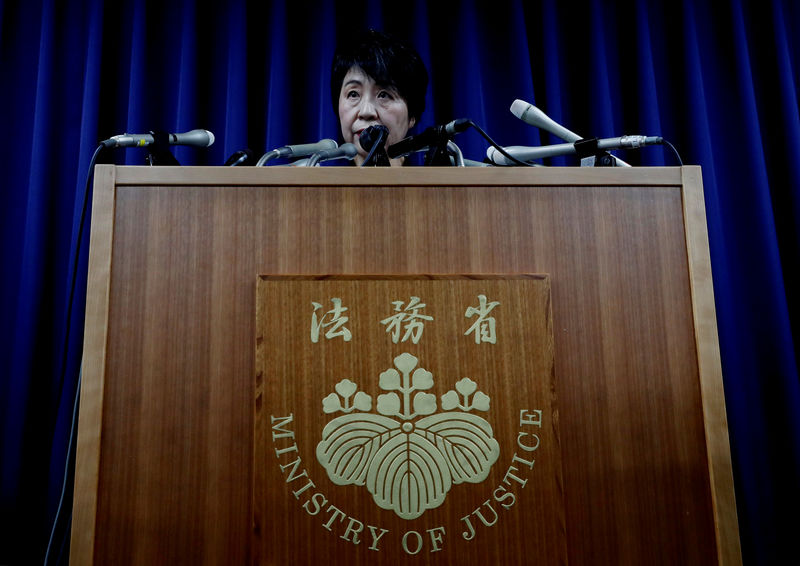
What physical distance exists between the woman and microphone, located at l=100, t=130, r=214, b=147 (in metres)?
0.41

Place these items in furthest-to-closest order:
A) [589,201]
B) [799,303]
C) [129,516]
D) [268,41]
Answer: [268,41] → [799,303] → [589,201] → [129,516]

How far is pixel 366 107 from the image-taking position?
4.56 ft

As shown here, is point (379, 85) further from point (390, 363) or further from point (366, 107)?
point (390, 363)

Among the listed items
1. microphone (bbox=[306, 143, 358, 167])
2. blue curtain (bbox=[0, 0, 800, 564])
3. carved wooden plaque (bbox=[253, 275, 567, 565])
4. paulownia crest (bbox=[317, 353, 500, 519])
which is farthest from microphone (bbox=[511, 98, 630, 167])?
blue curtain (bbox=[0, 0, 800, 564])

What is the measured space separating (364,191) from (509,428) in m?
0.36

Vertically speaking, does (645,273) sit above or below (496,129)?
below

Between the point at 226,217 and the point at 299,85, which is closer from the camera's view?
the point at 226,217

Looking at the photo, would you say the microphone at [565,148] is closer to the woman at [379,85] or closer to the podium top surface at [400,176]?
the podium top surface at [400,176]

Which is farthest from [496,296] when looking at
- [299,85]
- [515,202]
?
[299,85]

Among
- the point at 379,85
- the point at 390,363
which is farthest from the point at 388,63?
the point at 390,363

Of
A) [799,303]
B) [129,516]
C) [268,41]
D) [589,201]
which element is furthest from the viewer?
[268,41]

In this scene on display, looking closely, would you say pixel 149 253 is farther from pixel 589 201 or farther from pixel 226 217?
pixel 589 201

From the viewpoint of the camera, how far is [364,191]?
815 mm

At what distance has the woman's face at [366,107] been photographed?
139 centimetres
